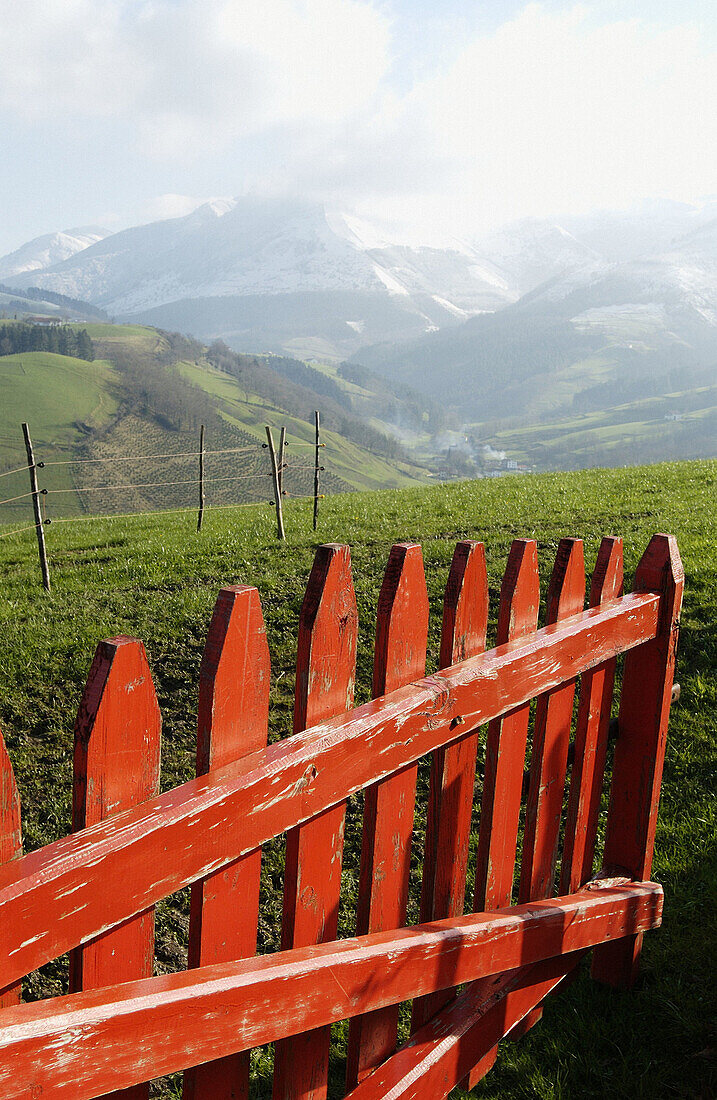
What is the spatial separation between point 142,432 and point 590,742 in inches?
5091

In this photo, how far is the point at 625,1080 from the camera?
2.51 m

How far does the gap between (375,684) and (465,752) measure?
1.67 ft

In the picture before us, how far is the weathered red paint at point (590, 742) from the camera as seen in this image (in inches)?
105

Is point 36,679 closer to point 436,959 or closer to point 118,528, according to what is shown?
point 436,959

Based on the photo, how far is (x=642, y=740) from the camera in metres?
2.83

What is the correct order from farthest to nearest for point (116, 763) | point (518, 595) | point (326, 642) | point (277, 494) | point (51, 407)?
point (51, 407) → point (277, 494) → point (518, 595) → point (326, 642) → point (116, 763)

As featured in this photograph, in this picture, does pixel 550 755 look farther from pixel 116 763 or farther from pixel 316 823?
pixel 116 763

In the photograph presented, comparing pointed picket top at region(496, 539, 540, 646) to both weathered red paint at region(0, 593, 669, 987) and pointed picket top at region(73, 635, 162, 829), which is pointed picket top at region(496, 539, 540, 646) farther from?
pointed picket top at region(73, 635, 162, 829)

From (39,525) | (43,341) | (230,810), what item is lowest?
(39,525)

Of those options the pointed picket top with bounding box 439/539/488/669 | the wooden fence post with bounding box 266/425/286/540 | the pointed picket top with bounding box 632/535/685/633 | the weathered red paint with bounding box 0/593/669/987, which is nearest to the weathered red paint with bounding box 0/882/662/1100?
the weathered red paint with bounding box 0/593/669/987

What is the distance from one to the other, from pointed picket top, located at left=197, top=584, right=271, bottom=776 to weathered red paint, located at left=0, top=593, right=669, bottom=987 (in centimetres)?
4

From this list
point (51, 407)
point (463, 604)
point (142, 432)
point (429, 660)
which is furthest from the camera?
point (142, 432)

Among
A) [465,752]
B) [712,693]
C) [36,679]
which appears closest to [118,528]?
[36,679]

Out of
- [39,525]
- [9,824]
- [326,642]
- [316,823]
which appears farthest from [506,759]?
[39,525]
